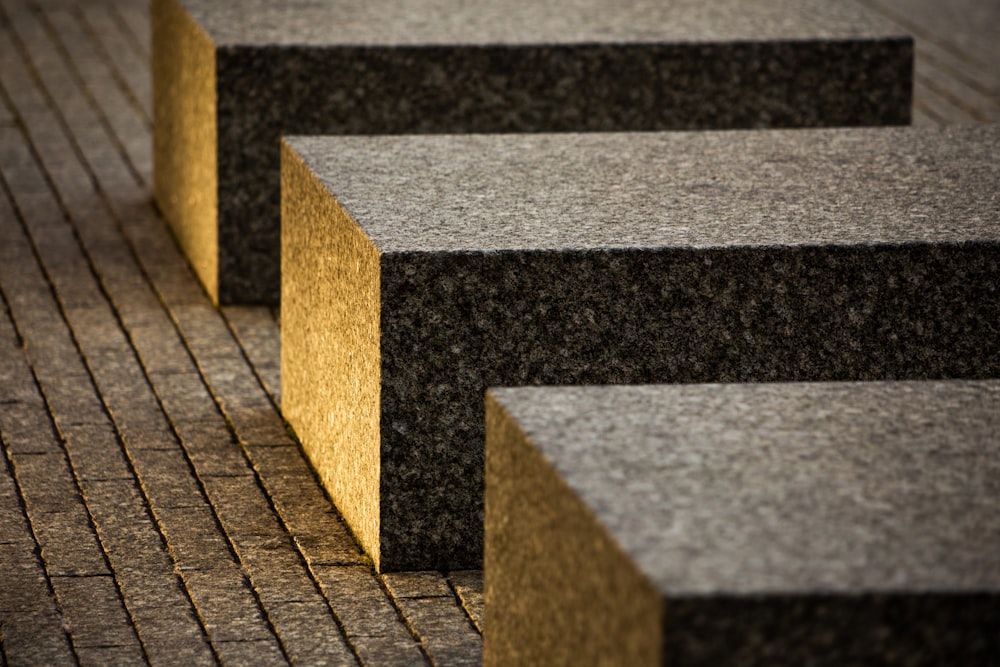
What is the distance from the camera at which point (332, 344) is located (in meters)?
5.14

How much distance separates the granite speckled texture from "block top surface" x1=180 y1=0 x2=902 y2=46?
3432mm

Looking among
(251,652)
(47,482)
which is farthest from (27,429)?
(251,652)

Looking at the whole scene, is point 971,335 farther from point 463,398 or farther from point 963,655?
point 963,655

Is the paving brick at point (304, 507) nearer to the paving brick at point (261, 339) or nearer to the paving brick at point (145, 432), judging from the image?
the paving brick at point (145, 432)

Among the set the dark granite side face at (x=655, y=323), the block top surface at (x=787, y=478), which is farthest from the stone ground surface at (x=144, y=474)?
the block top surface at (x=787, y=478)

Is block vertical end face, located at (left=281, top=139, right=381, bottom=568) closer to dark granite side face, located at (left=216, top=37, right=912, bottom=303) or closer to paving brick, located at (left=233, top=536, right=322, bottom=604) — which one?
paving brick, located at (left=233, top=536, right=322, bottom=604)

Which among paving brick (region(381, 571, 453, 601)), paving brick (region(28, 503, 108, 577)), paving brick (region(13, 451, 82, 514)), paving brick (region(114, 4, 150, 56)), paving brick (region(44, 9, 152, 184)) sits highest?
paving brick (region(381, 571, 453, 601))

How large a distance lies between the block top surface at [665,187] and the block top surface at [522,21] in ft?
3.65

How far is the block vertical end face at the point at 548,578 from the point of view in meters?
2.84

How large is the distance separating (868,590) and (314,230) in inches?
113

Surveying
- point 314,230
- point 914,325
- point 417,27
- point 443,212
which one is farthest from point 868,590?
point 417,27

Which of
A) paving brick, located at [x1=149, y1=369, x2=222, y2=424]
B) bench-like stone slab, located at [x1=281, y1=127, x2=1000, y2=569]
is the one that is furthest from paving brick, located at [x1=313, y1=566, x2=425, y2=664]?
paving brick, located at [x1=149, y1=369, x2=222, y2=424]

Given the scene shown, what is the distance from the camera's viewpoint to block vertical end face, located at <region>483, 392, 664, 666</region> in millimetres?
2840

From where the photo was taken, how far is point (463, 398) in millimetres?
4625
